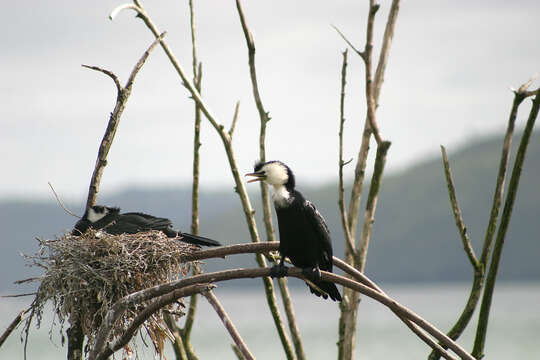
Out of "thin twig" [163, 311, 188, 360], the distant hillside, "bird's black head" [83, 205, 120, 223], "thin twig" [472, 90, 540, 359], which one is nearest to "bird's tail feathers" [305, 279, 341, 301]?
"thin twig" [472, 90, 540, 359]

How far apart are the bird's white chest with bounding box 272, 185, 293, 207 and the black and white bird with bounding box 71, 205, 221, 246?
0.73 m

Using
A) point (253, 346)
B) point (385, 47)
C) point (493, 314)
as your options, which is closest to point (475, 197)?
point (493, 314)

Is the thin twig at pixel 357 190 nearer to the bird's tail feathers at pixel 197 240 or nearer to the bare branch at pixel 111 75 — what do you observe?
the bird's tail feathers at pixel 197 240

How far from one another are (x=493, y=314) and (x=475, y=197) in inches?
2207

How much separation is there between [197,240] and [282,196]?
856mm

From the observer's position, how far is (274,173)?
14.8 feet

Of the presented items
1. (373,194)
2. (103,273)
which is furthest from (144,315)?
(373,194)

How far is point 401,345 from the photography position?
50.8 m

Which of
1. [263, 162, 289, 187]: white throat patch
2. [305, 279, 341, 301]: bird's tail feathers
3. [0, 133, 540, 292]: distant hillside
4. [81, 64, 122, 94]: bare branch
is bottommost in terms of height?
[305, 279, 341, 301]: bird's tail feathers

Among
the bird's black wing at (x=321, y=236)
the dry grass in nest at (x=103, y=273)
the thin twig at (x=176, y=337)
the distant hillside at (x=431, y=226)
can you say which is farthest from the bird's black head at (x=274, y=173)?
the distant hillside at (x=431, y=226)

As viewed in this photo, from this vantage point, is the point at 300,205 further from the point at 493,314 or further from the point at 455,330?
the point at 493,314

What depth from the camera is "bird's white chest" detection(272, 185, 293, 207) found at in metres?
4.59

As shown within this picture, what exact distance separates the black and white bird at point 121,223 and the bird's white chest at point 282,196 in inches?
28.9

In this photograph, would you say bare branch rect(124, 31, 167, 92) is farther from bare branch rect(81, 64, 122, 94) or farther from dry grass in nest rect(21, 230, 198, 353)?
dry grass in nest rect(21, 230, 198, 353)
